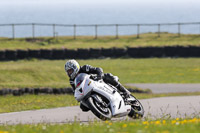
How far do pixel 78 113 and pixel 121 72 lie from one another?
15.8 metres

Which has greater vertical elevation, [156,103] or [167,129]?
[167,129]

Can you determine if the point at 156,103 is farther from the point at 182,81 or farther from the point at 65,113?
the point at 182,81

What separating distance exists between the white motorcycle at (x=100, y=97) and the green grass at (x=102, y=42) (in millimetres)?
29252

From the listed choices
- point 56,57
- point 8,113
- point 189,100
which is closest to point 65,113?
point 8,113

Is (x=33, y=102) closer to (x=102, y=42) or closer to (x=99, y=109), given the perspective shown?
(x=99, y=109)

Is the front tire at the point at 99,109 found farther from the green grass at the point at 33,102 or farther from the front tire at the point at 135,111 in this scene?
the green grass at the point at 33,102

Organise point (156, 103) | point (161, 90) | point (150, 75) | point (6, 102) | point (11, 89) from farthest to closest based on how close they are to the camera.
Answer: point (150, 75)
point (161, 90)
point (11, 89)
point (6, 102)
point (156, 103)

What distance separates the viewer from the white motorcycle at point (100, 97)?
37.3ft

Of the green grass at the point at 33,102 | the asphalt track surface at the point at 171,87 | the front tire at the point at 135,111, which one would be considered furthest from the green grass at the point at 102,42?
the front tire at the point at 135,111

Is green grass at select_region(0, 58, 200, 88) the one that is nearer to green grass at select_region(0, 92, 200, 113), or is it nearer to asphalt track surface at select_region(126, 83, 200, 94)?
green grass at select_region(0, 92, 200, 113)

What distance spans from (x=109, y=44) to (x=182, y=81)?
17.8 metres

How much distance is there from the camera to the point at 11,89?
1880 cm

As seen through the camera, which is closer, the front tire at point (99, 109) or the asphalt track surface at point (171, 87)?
the front tire at point (99, 109)

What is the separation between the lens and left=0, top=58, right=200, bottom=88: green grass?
22.7 metres
